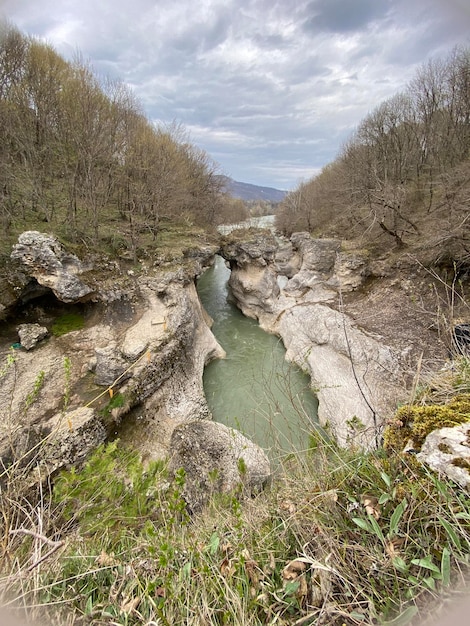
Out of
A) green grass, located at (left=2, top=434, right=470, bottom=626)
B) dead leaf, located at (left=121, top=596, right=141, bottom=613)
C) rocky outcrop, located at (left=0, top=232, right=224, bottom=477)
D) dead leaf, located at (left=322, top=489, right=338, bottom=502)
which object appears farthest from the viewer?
rocky outcrop, located at (left=0, top=232, right=224, bottom=477)

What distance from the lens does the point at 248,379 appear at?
1063cm

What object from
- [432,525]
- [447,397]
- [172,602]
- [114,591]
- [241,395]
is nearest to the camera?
[432,525]

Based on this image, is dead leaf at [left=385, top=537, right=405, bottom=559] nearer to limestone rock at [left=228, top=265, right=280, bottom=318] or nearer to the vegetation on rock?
the vegetation on rock

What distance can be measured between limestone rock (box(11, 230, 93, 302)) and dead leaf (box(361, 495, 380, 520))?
9.60 metres

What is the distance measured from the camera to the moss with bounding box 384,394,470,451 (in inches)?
64.3

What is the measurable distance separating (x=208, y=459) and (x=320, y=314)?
28.6 feet

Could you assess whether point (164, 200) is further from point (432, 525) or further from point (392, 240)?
point (432, 525)

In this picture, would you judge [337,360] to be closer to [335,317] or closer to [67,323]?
[335,317]

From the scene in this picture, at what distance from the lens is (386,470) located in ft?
5.16

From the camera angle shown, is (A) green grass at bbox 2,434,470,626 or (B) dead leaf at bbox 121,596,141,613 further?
(B) dead leaf at bbox 121,596,141,613

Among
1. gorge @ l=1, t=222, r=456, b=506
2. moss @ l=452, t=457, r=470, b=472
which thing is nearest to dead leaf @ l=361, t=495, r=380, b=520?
moss @ l=452, t=457, r=470, b=472

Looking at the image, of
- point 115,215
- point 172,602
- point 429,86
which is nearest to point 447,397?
point 172,602

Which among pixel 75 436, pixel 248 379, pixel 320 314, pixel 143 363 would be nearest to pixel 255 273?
pixel 320 314

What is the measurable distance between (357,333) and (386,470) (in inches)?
362
